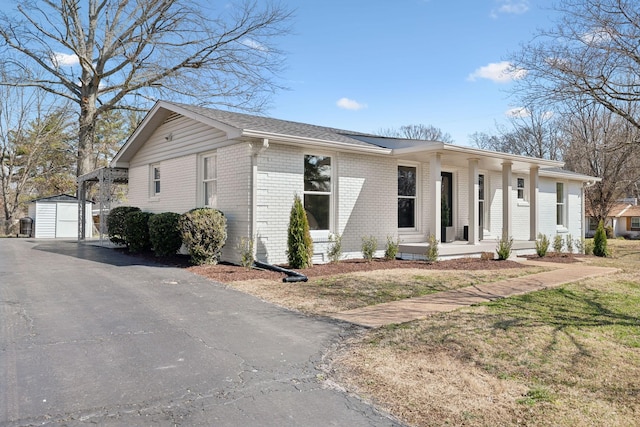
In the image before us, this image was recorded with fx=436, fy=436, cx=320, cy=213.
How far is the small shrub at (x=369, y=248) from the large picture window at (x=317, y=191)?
1.14 metres

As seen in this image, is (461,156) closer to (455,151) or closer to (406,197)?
(455,151)

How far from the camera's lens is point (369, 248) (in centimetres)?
1171

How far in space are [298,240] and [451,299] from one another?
4.06m

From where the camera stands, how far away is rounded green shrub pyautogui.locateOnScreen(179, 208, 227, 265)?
1001 cm

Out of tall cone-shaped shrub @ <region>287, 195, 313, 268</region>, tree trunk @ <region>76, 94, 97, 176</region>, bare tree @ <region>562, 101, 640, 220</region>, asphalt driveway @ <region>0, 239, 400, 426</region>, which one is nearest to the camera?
asphalt driveway @ <region>0, 239, 400, 426</region>

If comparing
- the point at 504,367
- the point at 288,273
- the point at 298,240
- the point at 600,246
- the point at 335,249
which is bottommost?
the point at 504,367

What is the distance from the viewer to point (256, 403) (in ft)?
11.1

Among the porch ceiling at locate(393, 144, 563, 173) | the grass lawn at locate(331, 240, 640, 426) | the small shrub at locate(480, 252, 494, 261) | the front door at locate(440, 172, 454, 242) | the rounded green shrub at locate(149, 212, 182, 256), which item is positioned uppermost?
the porch ceiling at locate(393, 144, 563, 173)

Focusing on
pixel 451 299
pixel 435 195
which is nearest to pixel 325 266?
pixel 435 195

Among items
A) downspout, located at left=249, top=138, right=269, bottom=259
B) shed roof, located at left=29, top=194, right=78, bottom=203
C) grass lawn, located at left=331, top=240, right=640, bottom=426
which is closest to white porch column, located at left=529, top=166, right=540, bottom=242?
grass lawn, located at left=331, top=240, right=640, bottom=426

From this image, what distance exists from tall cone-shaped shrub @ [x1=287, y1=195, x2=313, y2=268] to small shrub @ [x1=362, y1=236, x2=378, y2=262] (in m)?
2.05

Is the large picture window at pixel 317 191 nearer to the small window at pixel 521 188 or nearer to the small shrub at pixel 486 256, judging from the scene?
the small shrub at pixel 486 256

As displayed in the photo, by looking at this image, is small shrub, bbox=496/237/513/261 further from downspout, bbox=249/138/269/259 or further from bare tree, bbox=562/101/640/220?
bare tree, bbox=562/101/640/220

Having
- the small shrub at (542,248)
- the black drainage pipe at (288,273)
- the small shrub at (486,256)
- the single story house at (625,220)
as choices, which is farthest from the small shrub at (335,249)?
the single story house at (625,220)
